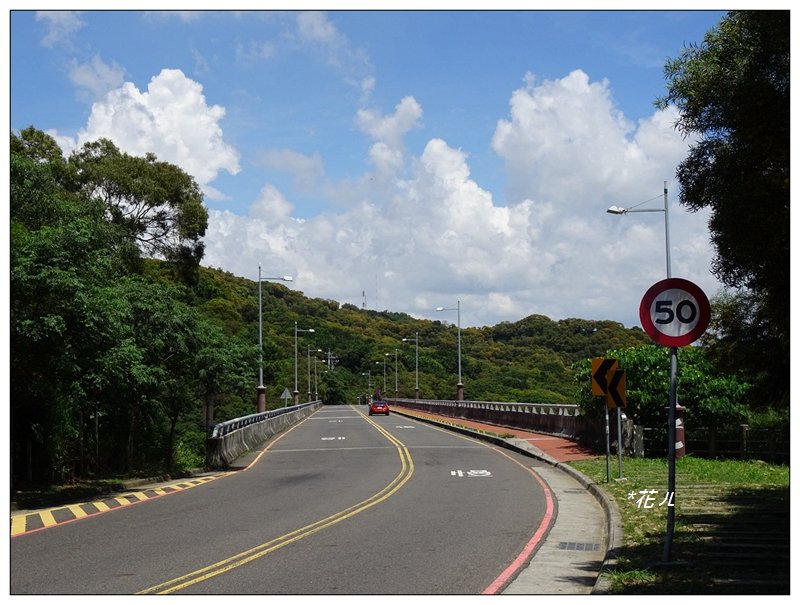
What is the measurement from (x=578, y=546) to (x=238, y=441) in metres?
20.7

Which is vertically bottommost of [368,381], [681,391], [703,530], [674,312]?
[368,381]

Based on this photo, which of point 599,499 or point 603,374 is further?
point 603,374

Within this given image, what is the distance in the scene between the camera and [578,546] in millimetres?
12133

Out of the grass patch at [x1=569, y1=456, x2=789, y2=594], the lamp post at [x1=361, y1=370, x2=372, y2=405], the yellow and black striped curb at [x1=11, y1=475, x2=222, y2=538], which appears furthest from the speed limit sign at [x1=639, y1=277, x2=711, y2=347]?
the lamp post at [x1=361, y1=370, x2=372, y2=405]

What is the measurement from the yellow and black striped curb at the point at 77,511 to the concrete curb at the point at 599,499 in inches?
336

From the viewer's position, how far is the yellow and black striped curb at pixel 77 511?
1445 centimetres

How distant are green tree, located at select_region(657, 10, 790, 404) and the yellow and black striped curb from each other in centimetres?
1063

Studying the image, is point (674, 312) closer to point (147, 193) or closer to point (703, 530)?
point (703, 530)

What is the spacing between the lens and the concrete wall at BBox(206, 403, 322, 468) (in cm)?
2694

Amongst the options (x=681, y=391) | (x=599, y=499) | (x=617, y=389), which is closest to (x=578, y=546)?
(x=599, y=499)

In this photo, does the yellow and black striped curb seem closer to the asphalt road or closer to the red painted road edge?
the asphalt road

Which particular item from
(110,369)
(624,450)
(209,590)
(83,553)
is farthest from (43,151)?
(209,590)

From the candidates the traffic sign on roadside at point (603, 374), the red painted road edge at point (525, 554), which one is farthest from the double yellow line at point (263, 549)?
the traffic sign on roadside at point (603, 374)

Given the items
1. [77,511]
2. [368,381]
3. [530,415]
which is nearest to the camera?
[77,511]
